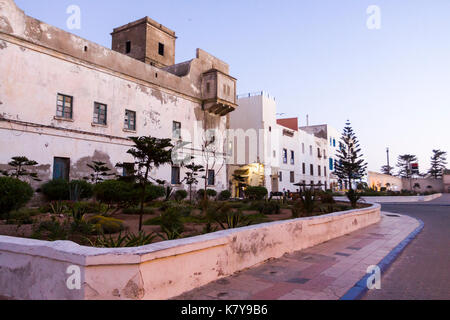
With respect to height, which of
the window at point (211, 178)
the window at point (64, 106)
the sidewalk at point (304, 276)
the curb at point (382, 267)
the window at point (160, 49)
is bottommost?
the curb at point (382, 267)

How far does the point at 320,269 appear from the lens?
5.11 meters

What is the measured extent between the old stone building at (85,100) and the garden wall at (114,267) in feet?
39.3

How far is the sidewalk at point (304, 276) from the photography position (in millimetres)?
3791

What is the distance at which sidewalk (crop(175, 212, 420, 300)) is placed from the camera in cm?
379

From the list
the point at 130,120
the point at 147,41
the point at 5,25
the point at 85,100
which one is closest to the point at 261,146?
the point at 147,41

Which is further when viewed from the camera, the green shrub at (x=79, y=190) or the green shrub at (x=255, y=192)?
the green shrub at (x=255, y=192)

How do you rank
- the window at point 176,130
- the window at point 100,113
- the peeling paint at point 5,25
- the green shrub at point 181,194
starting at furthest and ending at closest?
the window at point 176,130, the green shrub at point 181,194, the window at point 100,113, the peeling paint at point 5,25

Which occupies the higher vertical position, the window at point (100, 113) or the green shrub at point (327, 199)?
the window at point (100, 113)

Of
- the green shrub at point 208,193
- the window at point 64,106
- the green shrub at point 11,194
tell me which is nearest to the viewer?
the green shrub at point 11,194

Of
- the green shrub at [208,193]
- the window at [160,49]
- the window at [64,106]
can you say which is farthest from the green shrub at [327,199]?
the window at [160,49]

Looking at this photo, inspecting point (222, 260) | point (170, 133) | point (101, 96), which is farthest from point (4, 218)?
point (170, 133)

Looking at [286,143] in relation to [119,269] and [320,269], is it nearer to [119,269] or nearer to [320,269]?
[320,269]

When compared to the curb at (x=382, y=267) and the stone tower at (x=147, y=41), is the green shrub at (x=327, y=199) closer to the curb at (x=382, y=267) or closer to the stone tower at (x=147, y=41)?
the curb at (x=382, y=267)
